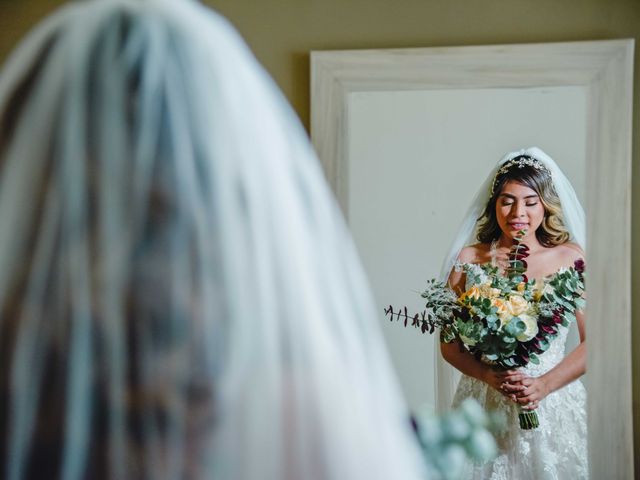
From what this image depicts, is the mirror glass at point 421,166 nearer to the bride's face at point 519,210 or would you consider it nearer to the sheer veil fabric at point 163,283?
the bride's face at point 519,210

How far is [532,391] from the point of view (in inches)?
92.4

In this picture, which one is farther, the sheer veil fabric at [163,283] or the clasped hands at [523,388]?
the clasped hands at [523,388]

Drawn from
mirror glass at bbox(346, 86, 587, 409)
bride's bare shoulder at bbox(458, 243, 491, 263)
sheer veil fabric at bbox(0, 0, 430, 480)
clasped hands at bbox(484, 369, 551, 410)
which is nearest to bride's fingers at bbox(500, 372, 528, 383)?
clasped hands at bbox(484, 369, 551, 410)

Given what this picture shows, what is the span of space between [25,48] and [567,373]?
190cm

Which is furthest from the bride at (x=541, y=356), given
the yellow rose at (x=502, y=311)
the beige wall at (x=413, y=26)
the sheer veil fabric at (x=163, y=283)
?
the sheer veil fabric at (x=163, y=283)

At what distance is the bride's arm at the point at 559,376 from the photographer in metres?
2.35

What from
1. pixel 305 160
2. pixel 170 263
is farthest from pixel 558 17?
pixel 170 263

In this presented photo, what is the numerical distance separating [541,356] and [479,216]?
435 mm

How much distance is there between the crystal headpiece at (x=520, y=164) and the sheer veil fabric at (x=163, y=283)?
165cm

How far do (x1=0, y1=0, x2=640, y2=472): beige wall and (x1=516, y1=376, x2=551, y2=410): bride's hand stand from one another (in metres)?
0.30

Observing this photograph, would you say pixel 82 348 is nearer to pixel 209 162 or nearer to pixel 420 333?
pixel 209 162

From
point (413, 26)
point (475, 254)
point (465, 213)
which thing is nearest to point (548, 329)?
point (475, 254)

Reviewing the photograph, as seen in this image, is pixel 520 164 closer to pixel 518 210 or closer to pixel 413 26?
pixel 518 210

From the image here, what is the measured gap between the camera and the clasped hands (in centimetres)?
235
